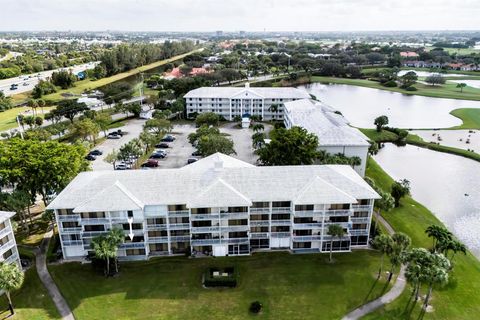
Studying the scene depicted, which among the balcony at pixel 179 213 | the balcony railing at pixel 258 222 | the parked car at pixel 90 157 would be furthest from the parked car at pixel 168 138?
the balcony railing at pixel 258 222

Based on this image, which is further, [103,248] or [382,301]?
[103,248]

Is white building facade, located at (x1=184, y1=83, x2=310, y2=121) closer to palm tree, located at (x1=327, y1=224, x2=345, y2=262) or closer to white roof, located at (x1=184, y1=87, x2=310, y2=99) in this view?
white roof, located at (x1=184, y1=87, x2=310, y2=99)

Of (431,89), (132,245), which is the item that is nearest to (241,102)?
(132,245)

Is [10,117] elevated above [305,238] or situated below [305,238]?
above

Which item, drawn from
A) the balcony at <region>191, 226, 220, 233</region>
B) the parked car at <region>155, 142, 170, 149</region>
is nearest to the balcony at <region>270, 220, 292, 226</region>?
the balcony at <region>191, 226, 220, 233</region>

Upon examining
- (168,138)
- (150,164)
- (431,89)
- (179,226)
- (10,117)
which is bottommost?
(431,89)

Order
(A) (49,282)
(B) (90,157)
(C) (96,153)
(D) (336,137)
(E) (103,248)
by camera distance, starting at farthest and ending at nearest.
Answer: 1. (C) (96,153)
2. (B) (90,157)
3. (D) (336,137)
4. (A) (49,282)
5. (E) (103,248)

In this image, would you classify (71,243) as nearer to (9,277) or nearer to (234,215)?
(9,277)
